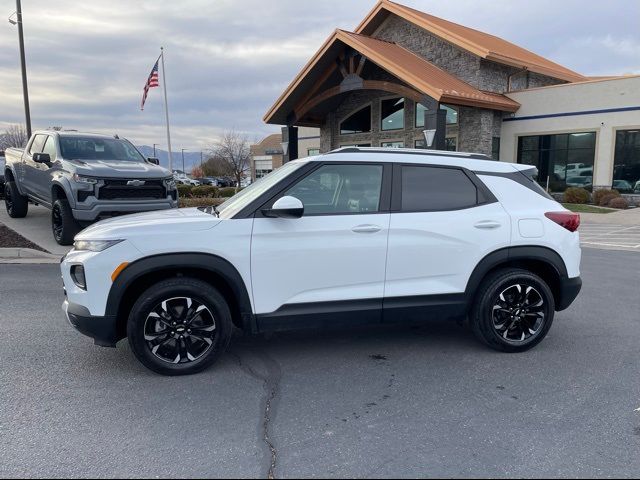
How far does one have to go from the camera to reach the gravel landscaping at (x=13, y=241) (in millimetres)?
9094

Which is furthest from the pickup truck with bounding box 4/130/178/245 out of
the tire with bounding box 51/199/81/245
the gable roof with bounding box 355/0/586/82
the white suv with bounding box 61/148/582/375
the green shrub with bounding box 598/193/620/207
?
the green shrub with bounding box 598/193/620/207

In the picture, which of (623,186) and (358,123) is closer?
(623,186)

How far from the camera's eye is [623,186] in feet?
69.9

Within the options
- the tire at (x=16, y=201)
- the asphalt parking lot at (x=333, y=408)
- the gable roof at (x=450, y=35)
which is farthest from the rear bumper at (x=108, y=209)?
the gable roof at (x=450, y=35)

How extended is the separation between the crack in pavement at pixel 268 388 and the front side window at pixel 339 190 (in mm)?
1299

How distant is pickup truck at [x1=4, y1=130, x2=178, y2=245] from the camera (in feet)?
28.2

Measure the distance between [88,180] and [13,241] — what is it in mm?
2199

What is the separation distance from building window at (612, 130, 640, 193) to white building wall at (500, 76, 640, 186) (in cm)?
24

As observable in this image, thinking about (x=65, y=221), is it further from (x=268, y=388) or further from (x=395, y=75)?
(x=395, y=75)

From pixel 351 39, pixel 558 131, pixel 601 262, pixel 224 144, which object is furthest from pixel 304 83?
pixel 224 144

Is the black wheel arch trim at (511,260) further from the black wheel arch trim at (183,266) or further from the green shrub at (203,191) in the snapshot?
the green shrub at (203,191)

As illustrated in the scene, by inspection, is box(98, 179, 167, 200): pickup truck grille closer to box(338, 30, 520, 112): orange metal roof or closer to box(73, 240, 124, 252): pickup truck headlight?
box(73, 240, 124, 252): pickup truck headlight

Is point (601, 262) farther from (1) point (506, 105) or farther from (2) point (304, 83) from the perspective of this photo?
(2) point (304, 83)

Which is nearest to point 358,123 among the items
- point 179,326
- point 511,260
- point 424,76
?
point 424,76
